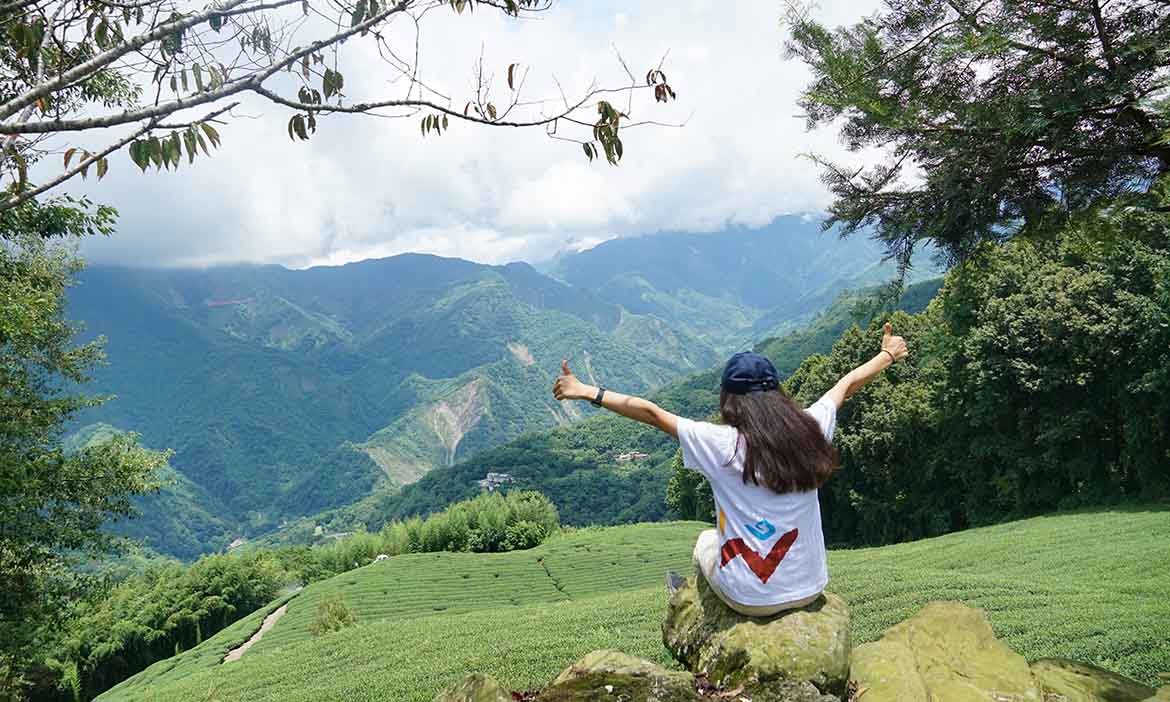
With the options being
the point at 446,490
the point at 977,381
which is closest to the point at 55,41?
the point at 977,381

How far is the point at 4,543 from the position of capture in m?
9.89

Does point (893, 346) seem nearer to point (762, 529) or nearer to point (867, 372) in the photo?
point (867, 372)

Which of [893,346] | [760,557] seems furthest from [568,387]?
[893,346]

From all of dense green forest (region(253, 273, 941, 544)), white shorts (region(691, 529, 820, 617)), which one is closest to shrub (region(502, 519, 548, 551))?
dense green forest (region(253, 273, 941, 544))

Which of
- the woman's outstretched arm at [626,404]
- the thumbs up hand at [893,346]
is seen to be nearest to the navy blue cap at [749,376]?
the woman's outstretched arm at [626,404]

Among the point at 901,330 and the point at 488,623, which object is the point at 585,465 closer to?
the point at 901,330

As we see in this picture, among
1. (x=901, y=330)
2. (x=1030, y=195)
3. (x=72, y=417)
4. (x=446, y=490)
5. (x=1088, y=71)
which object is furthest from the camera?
(x=446, y=490)

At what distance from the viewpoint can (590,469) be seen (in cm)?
14325

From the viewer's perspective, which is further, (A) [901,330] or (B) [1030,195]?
(A) [901,330]

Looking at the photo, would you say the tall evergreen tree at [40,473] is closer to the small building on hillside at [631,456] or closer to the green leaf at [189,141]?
the green leaf at [189,141]

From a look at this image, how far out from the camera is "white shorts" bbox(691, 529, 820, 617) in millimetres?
3502

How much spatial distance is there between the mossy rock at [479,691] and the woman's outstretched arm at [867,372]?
8.13 ft

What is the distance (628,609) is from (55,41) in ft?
34.3

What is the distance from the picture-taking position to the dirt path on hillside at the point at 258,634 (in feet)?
87.3
